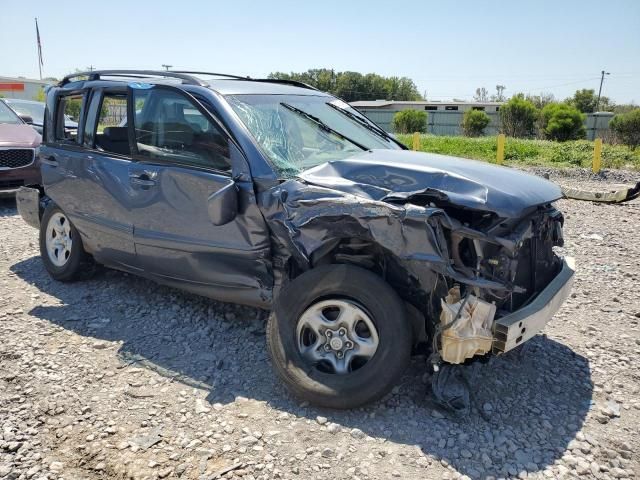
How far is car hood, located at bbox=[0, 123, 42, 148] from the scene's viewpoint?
8.78 m

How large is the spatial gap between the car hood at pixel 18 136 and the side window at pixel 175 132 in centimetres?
546

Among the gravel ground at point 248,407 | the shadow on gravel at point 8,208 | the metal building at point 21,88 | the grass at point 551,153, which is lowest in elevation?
the gravel ground at point 248,407

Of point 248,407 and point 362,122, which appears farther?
point 362,122

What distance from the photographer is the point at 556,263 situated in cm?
392

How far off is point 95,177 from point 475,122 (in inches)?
1073

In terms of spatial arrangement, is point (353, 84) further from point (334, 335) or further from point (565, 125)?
point (334, 335)

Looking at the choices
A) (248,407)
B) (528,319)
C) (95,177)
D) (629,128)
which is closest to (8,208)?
(95,177)

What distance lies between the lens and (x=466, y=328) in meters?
2.94

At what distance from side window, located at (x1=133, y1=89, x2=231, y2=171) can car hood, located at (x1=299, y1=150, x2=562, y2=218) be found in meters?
0.74

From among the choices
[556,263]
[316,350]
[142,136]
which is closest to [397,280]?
[316,350]

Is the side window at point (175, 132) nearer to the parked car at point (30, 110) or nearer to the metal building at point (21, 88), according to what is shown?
the parked car at point (30, 110)

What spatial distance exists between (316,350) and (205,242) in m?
1.17

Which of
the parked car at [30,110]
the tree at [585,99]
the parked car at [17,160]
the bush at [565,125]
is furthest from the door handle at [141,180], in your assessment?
the tree at [585,99]

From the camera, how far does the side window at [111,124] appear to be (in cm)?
454
